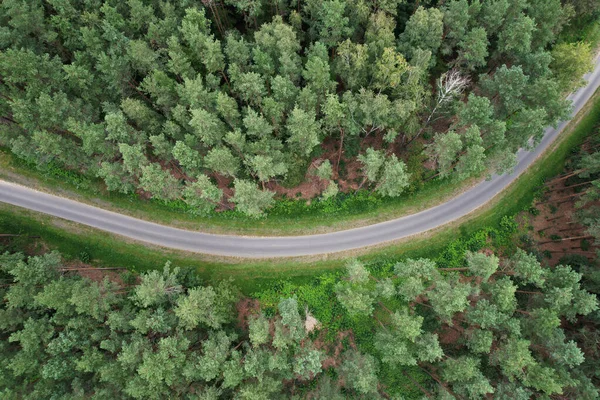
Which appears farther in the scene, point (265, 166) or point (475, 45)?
point (475, 45)

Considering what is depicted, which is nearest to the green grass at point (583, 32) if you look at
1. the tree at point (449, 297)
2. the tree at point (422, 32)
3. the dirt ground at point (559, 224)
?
the dirt ground at point (559, 224)

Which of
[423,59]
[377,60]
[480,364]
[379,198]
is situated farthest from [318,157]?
[480,364]

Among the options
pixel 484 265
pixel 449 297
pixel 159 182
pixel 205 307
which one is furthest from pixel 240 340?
pixel 484 265

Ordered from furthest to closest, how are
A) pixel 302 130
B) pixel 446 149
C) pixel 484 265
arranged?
pixel 446 149 < pixel 302 130 < pixel 484 265

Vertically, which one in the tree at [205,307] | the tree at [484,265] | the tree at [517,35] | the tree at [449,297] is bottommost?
the tree at [205,307]

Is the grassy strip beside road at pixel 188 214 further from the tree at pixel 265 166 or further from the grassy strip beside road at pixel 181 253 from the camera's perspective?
the tree at pixel 265 166

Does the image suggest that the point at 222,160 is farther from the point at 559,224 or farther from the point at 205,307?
the point at 559,224

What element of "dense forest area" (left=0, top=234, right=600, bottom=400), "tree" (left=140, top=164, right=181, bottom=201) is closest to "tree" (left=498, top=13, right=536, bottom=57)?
"dense forest area" (left=0, top=234, right=600, bottom=400)
